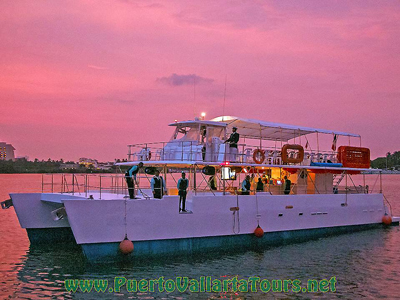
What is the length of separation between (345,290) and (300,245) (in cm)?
709

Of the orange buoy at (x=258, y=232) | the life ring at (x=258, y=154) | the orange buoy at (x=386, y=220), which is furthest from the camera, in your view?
the orange buoy at (x=386, y=220)

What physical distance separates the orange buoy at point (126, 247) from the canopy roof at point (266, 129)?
8.93 meters

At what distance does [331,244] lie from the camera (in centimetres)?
2300

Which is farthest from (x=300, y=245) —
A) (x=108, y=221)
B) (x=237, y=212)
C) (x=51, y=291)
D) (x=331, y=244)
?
(x=51, y=291)

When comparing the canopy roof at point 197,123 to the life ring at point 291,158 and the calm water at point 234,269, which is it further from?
the calm water at point 234,269

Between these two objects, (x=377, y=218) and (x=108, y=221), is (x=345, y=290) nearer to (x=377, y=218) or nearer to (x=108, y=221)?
(x=108, y=221)

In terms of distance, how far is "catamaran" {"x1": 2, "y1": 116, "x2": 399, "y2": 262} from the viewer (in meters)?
17.1

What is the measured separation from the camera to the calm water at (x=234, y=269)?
14.9 metres

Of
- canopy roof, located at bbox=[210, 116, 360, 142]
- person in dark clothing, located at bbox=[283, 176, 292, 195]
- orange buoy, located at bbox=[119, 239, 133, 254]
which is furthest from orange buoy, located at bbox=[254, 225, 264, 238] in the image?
orange buoy, located at bbox=[119, 239, 133, 254]

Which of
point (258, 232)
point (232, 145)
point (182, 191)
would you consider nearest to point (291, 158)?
point (232, 145)

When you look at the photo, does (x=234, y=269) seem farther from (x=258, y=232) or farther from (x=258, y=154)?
(x=258, y=154)

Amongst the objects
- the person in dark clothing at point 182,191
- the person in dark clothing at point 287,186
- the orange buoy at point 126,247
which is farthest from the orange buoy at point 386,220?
the orange buoy at point 126,247

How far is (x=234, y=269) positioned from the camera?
17578 mm

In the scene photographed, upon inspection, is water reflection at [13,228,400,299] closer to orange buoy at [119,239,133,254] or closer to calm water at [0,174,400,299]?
calm water at [0,174,400,299]
